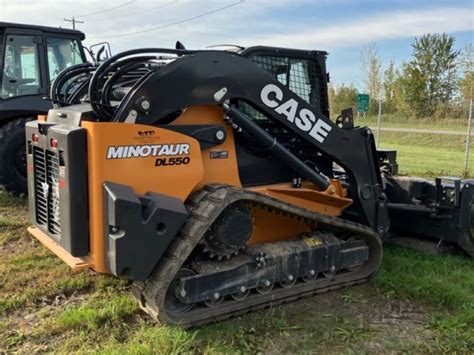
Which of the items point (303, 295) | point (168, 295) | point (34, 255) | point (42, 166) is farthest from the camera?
point (34, 255)

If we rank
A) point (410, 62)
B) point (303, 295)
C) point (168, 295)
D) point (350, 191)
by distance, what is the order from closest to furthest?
1. point (168, 295)
2. point (303, 295)
3. point (350, 191)
4. point (410, 62)

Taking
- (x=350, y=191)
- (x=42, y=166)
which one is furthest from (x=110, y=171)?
(x=350, y=191)

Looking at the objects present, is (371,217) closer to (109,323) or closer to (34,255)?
→ (109,323)

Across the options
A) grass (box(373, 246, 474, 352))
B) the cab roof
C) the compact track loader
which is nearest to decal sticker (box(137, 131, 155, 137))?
the compact track loader

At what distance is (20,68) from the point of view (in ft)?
26.3

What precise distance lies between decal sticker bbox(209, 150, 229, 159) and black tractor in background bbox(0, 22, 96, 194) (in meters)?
4.77

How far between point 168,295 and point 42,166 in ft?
4.62

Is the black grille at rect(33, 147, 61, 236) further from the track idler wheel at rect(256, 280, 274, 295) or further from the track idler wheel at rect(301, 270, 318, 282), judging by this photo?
the track idler wheel at rect(301, 270, 318, 282)

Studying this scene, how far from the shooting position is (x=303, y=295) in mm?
4227

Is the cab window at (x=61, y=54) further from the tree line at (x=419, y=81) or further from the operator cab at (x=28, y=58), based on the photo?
the tree line at (x=419, y=81)

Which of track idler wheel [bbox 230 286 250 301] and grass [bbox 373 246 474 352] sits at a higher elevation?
track idler wheel [bbox 230 286 250 301]

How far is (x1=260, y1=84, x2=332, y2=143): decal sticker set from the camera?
4051mm

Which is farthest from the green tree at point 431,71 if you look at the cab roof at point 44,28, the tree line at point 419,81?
the cab roof at point 44,28

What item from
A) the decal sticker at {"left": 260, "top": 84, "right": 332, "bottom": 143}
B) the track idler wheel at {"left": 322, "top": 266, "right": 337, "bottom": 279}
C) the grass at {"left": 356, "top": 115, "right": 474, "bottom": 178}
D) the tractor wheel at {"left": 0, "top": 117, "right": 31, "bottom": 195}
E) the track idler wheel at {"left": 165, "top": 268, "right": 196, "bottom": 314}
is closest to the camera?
the track idler wheel at {"left": 165, "top": 268, "right": 196, "bottom": 314}
